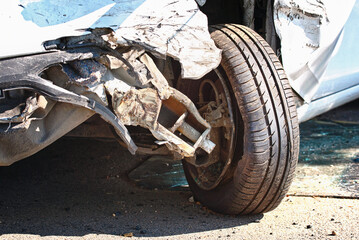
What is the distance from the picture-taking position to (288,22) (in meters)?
3.03

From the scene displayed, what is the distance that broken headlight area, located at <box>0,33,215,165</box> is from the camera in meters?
2.17

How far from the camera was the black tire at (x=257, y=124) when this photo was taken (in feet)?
8.63

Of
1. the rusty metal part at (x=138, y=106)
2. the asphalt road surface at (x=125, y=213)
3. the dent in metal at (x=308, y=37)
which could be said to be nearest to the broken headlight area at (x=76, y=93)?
the rusty metal part at (x=138, y=106)

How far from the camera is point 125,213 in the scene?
3033 millimetres

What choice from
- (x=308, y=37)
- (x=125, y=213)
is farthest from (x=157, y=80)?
(x=308, y=37)

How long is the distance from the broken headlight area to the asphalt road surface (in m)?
0.55

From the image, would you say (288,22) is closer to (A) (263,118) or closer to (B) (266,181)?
(A) (263,118)

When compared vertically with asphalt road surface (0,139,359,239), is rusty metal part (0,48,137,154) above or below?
above

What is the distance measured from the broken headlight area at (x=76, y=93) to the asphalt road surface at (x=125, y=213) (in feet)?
1.79

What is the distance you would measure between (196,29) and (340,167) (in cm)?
207

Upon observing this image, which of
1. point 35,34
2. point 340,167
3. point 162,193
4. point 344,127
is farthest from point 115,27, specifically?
point 344,127

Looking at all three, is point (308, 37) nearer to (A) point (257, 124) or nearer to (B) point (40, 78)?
(A) point (257, 124)

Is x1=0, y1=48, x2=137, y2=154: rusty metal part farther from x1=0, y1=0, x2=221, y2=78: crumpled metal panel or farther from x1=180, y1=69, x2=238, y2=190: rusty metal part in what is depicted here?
x1=180, y1=69, x2=238, y2=190: rusty metal part

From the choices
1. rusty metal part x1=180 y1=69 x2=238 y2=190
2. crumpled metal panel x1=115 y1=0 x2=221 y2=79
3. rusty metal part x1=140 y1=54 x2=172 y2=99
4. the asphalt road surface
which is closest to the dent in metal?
rusty metal part x1=180 y1=69 x2=238 y2=190
